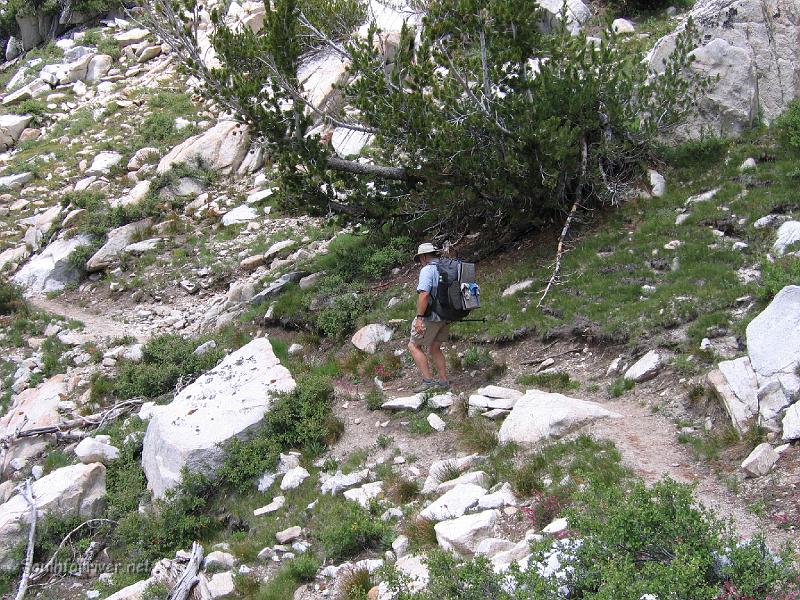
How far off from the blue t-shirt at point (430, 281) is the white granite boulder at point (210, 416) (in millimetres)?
2583

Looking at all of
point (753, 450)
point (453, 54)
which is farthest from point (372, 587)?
point (453, 54)

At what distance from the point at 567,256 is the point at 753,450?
6.03 meters

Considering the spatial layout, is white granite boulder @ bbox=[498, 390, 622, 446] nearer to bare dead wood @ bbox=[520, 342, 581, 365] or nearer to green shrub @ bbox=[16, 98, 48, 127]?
Answer: bare dead wood @ bbox=[520, 342, 581, 365]

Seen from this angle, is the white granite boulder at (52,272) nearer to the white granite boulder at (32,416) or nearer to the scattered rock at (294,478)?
the white granite boulder at (32,416)

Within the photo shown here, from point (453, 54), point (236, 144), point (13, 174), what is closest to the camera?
point (453, 54)

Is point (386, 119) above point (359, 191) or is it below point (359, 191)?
above

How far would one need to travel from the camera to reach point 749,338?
24.6ft

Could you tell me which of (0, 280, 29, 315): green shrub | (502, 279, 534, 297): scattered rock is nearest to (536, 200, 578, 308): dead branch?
(502, 279, 534, 297): scattered rock

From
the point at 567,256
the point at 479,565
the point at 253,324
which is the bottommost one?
A: the point at 253,324

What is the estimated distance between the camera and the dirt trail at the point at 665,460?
5.73 m

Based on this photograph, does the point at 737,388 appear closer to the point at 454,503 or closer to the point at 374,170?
the point at 454,503

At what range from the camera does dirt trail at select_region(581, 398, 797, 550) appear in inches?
225

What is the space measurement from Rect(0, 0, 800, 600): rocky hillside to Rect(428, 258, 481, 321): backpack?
44.2 inches

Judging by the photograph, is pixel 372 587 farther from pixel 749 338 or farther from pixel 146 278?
pixel 146 278
